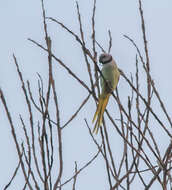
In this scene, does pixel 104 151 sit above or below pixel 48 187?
above

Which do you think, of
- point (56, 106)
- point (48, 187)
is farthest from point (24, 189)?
point (56, 106)

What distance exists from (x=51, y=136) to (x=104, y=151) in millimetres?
351

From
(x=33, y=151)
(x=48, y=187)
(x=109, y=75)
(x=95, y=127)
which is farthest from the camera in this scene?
(x=109, y=75)

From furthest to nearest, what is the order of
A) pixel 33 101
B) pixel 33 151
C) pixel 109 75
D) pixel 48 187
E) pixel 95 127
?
pixel 109 75, pixel 95 127, pixel 33 101, pixel 33 151, pixel 48 187

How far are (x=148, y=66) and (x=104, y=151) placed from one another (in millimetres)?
545

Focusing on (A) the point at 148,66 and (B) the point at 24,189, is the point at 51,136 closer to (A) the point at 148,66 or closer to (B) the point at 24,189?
(B) the point at 24,189

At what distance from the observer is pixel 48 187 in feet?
6.92

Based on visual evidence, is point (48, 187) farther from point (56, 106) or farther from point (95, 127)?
point (95, 127)

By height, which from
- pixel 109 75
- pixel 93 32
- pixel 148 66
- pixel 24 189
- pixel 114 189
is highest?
pixel 109 75

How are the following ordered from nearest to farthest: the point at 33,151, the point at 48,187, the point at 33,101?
the point at 48,187 < the point at 33,151 < the point at 33,101

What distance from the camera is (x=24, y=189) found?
2.23m

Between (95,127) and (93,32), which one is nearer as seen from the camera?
(93,32)

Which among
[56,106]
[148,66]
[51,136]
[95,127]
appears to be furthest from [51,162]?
A: [95,127]

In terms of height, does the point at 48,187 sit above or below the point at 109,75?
below
